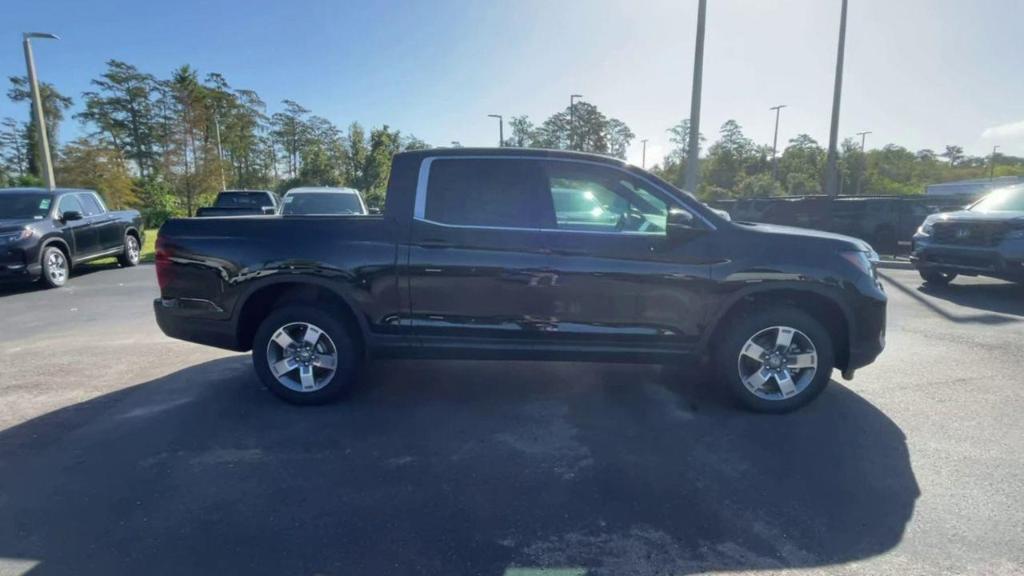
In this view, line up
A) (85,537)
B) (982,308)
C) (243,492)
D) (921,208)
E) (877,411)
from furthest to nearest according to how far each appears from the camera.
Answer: (921,208) → (982,308) → (877,411) → (243,492) → (85,537)

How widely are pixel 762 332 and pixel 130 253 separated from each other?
44.3 feet

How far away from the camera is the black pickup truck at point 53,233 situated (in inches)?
353

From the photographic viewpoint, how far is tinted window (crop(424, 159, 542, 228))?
13.2 feet

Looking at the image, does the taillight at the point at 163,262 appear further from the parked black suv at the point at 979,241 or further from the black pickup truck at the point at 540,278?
the parked black suv at the point at 979,241

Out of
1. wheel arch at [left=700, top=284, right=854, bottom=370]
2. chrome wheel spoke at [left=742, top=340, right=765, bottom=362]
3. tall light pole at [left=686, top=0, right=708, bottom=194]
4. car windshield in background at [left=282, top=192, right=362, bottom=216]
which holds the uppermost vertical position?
tall light pole at [left=686, top=0, right=708, bottom=194]

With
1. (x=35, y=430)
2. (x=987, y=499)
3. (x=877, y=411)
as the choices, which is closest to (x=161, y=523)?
(x=35, y=430)

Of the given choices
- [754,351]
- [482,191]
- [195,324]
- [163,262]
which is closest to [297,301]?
[195,324]

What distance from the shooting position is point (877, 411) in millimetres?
4195

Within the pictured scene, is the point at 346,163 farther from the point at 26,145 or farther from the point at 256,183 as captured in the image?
the point at 26,145

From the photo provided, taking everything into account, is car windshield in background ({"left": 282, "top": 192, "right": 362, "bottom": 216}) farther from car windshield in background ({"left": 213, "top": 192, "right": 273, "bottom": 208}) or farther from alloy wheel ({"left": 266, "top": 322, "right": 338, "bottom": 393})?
alloy wheel ({"left": 266, "top": 322, "right": 338, "bottom": 393})

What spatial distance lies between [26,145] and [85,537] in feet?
185

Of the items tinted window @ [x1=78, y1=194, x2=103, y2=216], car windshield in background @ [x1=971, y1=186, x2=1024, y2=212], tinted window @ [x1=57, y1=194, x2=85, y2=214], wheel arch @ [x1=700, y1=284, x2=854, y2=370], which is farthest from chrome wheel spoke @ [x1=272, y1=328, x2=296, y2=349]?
car windshield in background @ [x1=971, y1=186, x2=1024, y2=212]

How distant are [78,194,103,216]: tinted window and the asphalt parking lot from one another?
7430 millimetres

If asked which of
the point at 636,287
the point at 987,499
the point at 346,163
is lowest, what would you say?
the point at 987,499
